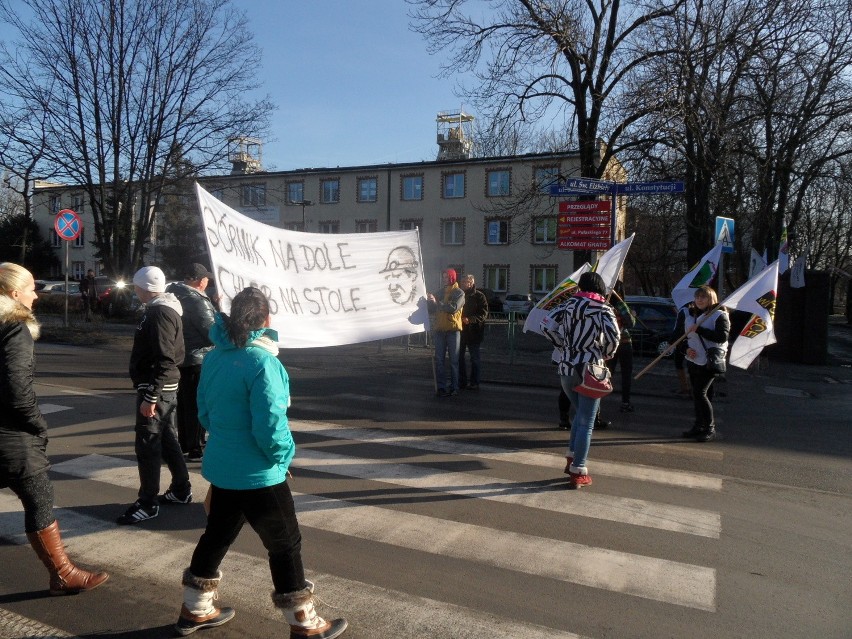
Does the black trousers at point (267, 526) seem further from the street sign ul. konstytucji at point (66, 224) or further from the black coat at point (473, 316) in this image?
the street sign ul. konstytucji at point (66, 224)

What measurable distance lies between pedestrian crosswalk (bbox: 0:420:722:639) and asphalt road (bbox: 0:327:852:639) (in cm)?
2

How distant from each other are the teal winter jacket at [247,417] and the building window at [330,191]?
1870 inches

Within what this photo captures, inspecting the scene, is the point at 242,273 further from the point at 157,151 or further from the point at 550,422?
the point at 157,151

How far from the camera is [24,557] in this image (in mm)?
4195

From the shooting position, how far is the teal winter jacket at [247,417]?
311cm

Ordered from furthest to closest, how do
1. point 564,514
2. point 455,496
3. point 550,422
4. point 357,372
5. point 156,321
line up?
point 357,372 < point 550,422 < point 455,496 < point 564,514 < point 156,321

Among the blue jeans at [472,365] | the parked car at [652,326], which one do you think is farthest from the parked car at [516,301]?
the blue jeans at [472,365]

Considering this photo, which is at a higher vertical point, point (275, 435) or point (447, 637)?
point (275, 435)

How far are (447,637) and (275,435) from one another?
1311 mm

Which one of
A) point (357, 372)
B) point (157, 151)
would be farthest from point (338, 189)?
point (357, 372)

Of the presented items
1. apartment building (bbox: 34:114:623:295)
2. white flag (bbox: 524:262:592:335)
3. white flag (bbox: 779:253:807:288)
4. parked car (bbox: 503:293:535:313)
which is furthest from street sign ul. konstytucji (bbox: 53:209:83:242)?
parked car (bbox: 503:293:535:313)

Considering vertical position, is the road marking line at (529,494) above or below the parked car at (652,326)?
below

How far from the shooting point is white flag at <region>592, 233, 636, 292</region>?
8.39m

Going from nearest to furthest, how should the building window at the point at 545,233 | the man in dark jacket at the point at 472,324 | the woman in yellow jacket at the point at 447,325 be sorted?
1. the woman in yellow jacket at the point at 447,325
2. the man in dark jacket at the point at 472,324
3. the building window at the point at 545,233
